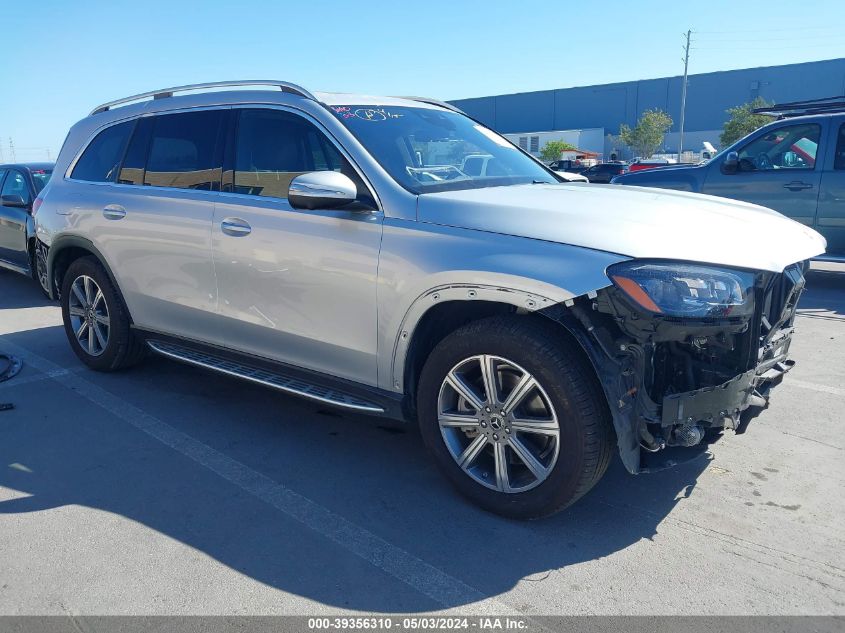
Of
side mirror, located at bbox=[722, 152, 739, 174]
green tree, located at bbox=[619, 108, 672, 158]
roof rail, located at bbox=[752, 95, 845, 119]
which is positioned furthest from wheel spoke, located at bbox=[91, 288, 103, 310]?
green tree, located at bbox=[619, 108, 672, 158]

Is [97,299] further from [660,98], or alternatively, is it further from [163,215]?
[660,98]

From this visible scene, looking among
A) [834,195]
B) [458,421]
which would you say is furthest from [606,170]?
[458,421]

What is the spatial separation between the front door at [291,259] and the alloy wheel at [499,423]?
0.53 m

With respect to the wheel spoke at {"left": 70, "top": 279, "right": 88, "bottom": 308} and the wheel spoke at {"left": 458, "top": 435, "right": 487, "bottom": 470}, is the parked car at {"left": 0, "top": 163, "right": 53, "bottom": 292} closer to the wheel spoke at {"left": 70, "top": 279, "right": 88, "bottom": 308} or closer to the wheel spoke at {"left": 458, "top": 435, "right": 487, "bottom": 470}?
the wheel spoke at {"left": 70, "top": 279, "right": 88, "bottom": 308}

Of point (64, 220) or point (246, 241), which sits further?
point (64, 220)

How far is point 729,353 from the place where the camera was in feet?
9.86

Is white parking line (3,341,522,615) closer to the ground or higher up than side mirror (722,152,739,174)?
closer to the ground

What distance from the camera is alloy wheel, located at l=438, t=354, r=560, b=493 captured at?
3092 mm

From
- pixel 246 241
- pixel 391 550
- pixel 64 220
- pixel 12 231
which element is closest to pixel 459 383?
pixel 391 550

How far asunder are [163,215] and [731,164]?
717cm

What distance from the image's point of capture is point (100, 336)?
536 cm

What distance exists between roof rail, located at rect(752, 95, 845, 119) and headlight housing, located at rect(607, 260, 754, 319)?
23.3ft

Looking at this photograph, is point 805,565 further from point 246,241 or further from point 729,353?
point 246,241

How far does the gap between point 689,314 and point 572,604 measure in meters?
1.17
